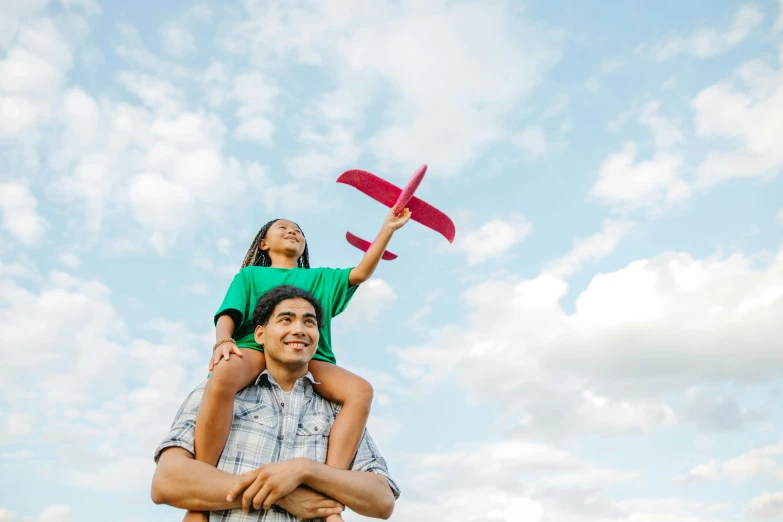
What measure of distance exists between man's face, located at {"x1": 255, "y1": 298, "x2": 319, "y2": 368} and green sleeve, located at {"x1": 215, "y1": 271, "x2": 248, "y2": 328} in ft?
1.05

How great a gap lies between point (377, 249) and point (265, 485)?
7.30ft

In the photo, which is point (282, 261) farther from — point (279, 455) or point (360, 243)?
point (279, 455)

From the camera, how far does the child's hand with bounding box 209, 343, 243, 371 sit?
14.7ft

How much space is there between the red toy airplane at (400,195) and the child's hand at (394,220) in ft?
0.12

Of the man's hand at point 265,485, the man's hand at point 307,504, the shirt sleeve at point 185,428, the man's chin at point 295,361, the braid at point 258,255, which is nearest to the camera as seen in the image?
the man's hand at point 265,485

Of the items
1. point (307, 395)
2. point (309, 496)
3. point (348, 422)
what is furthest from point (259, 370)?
point (309, 496)

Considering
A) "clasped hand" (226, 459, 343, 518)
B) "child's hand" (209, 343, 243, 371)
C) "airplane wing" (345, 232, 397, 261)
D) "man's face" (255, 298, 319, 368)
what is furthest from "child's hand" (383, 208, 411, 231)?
"clasped hand" (226, 459, 343, 518)

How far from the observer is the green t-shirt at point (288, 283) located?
5.17 meters

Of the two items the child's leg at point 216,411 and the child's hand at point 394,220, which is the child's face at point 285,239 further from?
the child's leg at point 216,411

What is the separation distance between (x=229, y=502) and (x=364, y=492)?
2.67 feet

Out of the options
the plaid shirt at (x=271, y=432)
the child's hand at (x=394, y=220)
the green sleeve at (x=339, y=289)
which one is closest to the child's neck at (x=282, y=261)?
the green sleeve at (x=339, y=289)

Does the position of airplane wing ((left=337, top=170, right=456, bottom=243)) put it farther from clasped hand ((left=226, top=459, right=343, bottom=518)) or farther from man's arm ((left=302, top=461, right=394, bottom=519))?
clasped hand ((left=226, top=459, right=343, bottom=518))

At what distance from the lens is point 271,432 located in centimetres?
441

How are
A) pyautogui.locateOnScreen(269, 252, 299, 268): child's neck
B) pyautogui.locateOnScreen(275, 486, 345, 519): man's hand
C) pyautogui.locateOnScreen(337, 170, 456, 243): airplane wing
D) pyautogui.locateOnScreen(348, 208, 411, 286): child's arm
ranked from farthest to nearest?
pyautogui.locateOnScreen(269, 252, 299, 268): child's neck → pyautogui.locateOnScreen(337, 170, 456, 243): airplane wing → pyautogui.locateOnScreen(348, 208, 411, 286): child's arm → pyautogui.locateOnScreen(275, 486, 345, 519): man's hand
